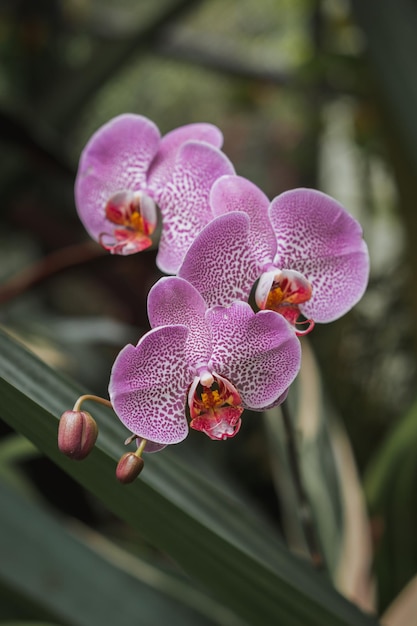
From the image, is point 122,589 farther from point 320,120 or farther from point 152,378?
point 320,120

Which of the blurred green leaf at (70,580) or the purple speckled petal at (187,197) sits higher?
the purple speckled petal at (187,197)

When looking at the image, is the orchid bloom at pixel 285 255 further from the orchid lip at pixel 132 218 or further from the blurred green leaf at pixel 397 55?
the blurred green leaf at pixel 397 55

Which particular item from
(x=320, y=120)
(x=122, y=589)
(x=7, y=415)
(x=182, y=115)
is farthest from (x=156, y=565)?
(x=182, y=115)

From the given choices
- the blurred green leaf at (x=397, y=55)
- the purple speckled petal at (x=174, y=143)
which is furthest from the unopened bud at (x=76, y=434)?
the blurred green leaf at (x=397, y=55)

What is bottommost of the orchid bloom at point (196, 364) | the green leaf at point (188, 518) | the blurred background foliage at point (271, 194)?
the blurred background foliage at point (271, 194)

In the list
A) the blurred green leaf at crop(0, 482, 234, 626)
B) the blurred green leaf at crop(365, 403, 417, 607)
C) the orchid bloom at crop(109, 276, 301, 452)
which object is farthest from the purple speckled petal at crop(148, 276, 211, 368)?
the blurred green leaf at crop(365, 403, 417, 607)
